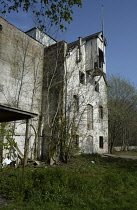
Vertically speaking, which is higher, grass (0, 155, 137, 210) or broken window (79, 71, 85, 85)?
broken window (79, 71, 85, 85)

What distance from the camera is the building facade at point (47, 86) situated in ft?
43.1

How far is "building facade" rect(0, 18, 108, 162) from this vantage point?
13.1 metres

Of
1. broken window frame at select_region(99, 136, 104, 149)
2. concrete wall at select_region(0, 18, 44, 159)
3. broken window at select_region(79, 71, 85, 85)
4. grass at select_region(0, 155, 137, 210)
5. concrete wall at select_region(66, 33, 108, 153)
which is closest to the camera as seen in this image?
grass at select_region(0, 155, 137, 210)

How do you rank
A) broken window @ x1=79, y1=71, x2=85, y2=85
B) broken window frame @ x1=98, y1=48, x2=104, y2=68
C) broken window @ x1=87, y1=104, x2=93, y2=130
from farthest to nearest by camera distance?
1. broken window frame @ x1=98, y1=48, x2=104, y2=68
2. broken window @ x1=87, y1=104, x2=93, y2=130
3. broken window @ x1=79, y1=71, x2=85, y2=85

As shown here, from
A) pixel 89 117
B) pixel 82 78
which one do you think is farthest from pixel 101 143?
pixel 82 78

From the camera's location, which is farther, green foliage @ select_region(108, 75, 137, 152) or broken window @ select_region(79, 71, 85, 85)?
green foliage @ select_region(108, 75, 137, 152)

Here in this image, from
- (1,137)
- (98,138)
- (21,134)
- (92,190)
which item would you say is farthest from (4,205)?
(98,138)

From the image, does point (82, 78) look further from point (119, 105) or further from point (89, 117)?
point (119, 105)

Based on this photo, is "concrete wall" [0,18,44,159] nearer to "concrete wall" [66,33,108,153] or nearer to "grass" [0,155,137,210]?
"concrete wall" [66,33,108,153]

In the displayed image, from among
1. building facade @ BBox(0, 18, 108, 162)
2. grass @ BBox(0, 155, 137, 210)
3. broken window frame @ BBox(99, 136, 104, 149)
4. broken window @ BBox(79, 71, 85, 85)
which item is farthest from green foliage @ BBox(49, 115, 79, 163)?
broken window frame @ BBox(99, 136, 104, 149)

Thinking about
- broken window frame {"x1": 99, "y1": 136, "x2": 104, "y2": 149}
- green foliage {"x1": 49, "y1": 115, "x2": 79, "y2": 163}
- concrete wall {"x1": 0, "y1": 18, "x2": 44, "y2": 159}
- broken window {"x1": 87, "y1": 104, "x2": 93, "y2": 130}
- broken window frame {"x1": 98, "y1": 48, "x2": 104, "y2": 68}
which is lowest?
broken window frame {"x1": 99, "y1": 136, "x2": 104, "y2": 149}

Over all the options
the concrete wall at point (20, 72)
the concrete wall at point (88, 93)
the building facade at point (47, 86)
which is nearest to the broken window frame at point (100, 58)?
the building facade at point (47, 86)

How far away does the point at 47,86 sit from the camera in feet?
47.5

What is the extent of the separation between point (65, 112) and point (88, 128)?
517cm
